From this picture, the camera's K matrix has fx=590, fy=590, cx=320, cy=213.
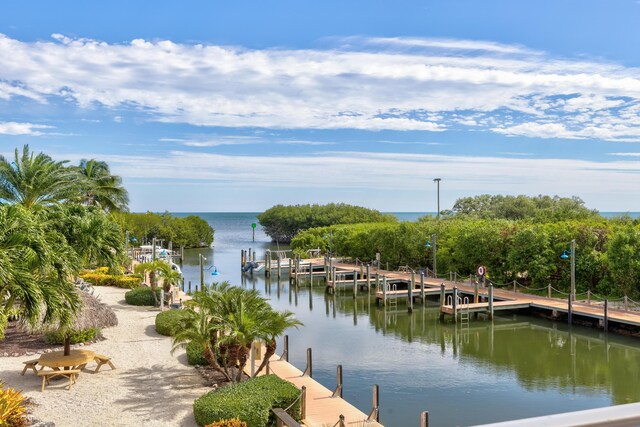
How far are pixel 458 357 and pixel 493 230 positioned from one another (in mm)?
17620

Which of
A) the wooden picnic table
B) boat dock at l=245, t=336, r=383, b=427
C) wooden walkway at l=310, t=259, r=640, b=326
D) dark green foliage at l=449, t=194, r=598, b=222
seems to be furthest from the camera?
dark green foliage at l=449, t=194, r=598, b=222

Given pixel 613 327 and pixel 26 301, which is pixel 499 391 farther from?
pixel 26 301

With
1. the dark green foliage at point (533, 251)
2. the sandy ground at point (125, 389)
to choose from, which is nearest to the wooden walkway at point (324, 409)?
the sandy ground at point (125, 389)

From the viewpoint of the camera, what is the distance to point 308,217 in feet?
359

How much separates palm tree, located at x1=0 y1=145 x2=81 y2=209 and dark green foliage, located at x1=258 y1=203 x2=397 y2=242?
6828cm

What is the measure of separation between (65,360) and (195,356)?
155 inches

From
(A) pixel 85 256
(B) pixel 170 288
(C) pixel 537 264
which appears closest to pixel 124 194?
(B) pixel 170 288

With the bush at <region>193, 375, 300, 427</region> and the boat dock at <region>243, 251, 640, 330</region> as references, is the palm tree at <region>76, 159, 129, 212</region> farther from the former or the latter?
the bush at <region>193, 375, 300, 427</region>

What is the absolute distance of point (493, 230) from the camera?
41375 millimetres

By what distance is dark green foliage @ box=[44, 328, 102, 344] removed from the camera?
2114 centimetres

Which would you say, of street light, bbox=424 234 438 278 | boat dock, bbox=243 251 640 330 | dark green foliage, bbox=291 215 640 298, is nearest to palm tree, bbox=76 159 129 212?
boat dock, bbox=243 251 640 330

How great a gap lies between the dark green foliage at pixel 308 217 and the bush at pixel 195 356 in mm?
76720

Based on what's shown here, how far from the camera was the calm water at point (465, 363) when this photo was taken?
18.6m

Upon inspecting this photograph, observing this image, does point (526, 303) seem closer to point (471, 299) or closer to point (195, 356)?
point (471, 299)
